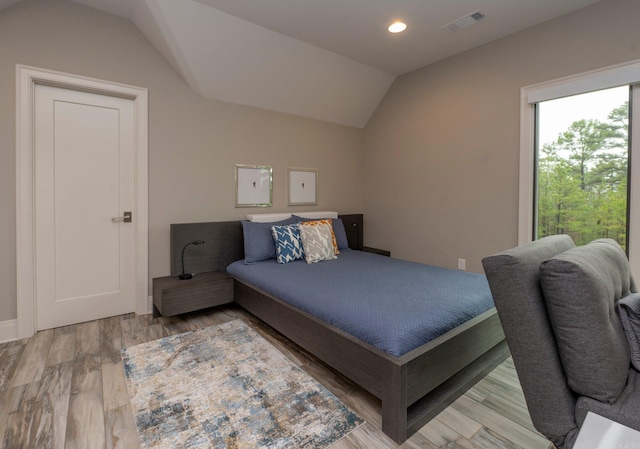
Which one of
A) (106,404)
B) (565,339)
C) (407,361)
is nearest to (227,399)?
(106,404)

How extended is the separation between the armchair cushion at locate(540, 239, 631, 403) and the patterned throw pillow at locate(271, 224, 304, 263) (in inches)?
91.4

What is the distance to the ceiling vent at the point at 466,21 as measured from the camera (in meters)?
2.72

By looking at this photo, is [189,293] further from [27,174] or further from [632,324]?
[632,324]

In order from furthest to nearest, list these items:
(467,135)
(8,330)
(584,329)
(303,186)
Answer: (303,186), (467,135), (8,330), (584,329)

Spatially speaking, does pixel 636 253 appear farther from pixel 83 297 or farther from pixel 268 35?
pixel 83 297

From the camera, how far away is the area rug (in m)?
1.50

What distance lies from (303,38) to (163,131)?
5.41 ft

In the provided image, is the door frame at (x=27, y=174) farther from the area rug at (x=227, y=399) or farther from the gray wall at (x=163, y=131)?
the area rug at (x=227, y=399)


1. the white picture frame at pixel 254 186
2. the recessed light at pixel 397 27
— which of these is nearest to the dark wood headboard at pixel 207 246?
the white picture frame at pixel 254 186

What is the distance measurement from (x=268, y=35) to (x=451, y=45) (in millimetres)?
1846

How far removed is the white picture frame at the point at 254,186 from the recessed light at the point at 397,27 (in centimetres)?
190

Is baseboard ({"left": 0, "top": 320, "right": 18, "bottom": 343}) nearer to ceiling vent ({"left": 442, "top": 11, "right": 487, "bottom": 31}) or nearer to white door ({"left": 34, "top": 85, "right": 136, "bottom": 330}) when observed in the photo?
white door ({"left": 34, "top": 85, "right": 136, "bottom": 330})

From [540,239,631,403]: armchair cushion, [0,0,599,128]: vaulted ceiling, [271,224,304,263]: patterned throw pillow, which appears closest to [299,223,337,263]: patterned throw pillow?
[271,224,304,263]: patterned throw pillow

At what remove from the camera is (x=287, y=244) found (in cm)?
323
